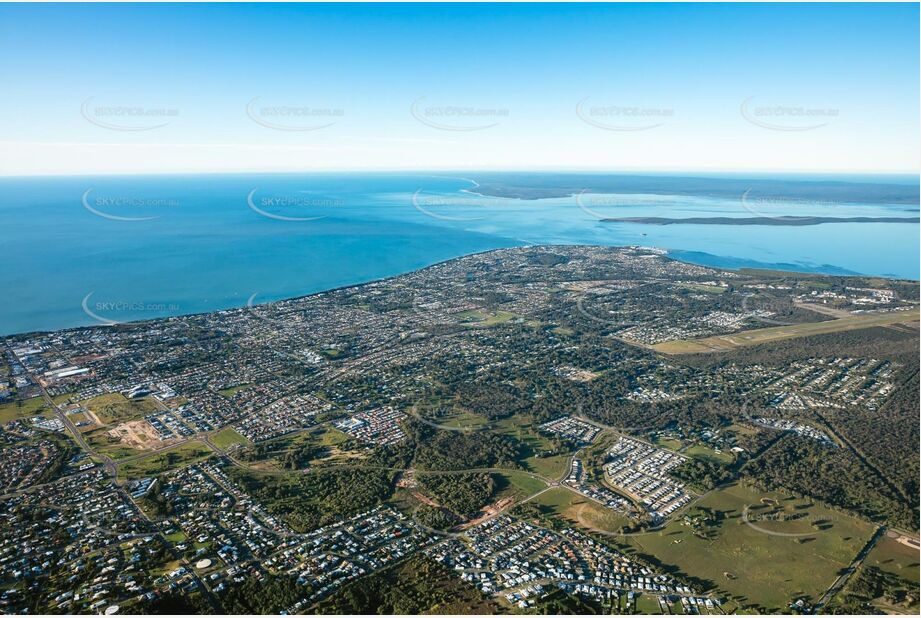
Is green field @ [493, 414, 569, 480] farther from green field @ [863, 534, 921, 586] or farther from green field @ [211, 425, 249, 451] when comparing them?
green field @ [211, 425, 249, 451]

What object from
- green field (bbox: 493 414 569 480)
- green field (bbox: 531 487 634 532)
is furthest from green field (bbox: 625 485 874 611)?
green field (bbox: 493 414 569 480)

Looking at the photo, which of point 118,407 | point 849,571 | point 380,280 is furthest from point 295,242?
point 849,571

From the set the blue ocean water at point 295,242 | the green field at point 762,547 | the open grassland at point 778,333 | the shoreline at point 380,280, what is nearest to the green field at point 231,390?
the shoreline at point 380,280

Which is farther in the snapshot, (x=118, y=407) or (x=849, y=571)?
(x=118, y=407)

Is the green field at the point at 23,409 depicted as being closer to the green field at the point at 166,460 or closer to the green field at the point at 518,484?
the green field at the point at 166,460

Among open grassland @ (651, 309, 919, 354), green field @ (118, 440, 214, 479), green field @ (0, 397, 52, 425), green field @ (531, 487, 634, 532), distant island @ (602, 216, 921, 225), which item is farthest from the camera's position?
distant island @ (602, 216, 921, 225)

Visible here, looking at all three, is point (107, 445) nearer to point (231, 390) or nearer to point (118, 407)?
point (118, 407)
